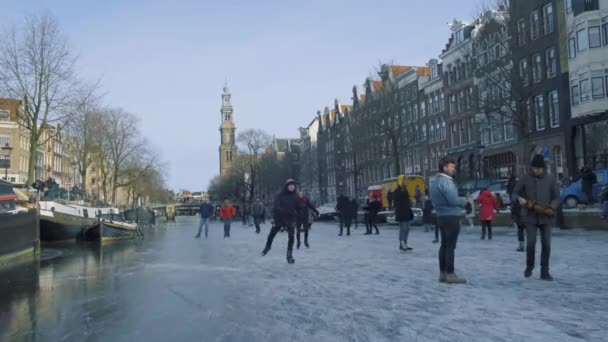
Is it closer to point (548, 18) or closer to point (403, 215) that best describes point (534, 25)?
point (548, 18)

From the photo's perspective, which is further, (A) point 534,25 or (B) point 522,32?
(A) point 534,25

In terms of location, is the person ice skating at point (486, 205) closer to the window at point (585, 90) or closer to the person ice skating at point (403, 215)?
the person ice skating at point (403, 215)

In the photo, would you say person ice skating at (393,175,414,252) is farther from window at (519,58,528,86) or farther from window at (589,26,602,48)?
window at (589,26,602,48)

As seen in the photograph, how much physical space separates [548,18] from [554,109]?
6.31 meters

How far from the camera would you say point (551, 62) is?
38.9 metres

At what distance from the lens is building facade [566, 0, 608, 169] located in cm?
3466

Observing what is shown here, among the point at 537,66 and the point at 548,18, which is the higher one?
the point at 548,18

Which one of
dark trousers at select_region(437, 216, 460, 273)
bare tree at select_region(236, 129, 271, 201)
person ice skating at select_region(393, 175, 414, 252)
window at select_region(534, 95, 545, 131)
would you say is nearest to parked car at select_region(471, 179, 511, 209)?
window at select_region(534, 95, 545, 131)

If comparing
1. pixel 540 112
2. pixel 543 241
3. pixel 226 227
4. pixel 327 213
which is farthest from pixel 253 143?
pixel 543 241

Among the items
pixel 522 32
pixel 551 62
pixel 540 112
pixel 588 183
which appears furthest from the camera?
pixel 540 112

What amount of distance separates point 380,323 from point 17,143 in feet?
240

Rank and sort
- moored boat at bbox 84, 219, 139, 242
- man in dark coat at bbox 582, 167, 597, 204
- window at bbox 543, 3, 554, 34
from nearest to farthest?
man in dark coat at bbox 582, 167, 597, 204 < moored boat at bbox 84, 219, 139, 242 < window at bbox 543, 3, 554, 34

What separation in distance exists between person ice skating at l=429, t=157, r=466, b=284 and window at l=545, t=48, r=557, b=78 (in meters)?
34.3

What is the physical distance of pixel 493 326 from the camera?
5582 mm
